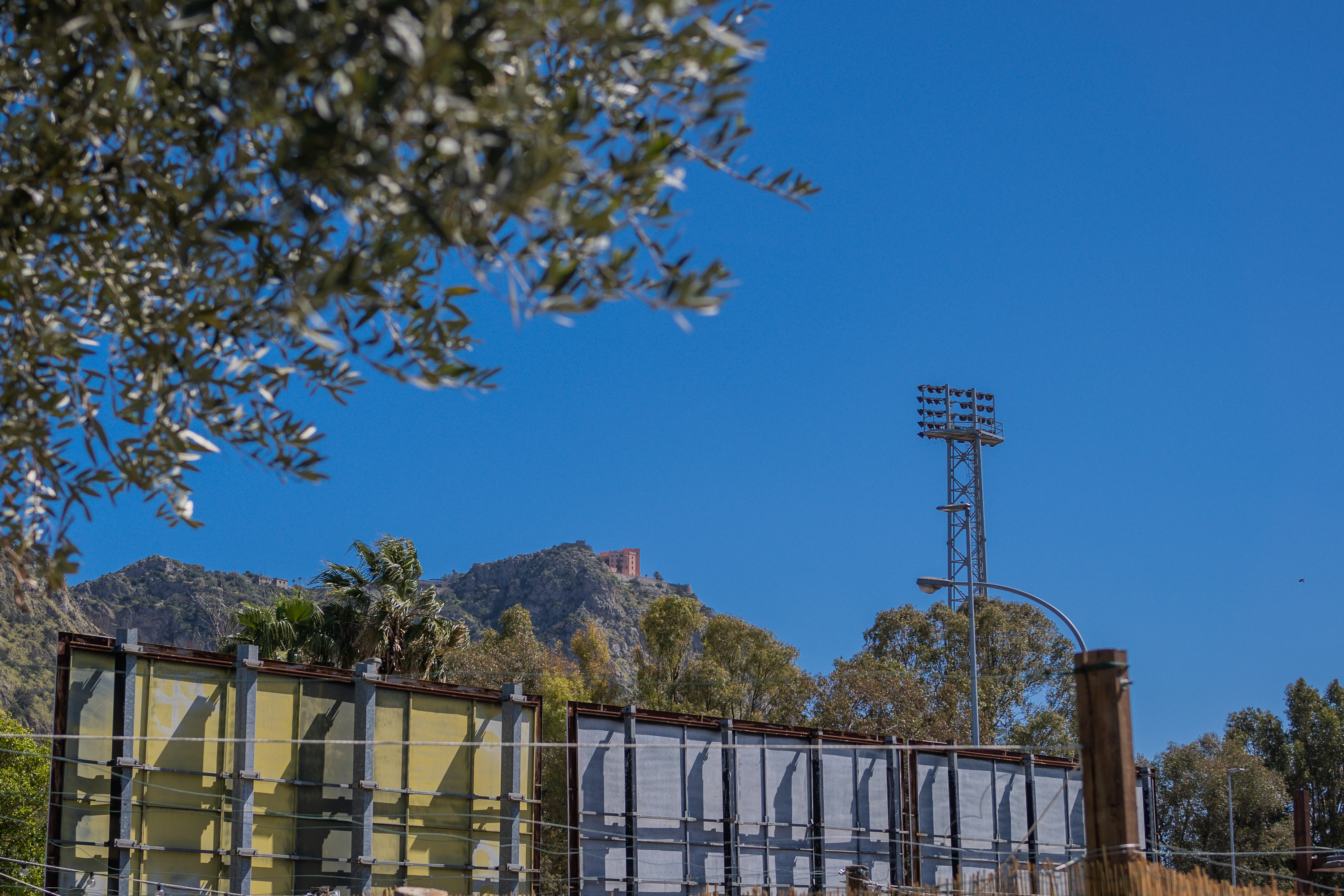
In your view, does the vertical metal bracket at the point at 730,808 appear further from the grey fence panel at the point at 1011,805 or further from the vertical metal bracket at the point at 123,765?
the vertical metal bracket at the point at 123,765

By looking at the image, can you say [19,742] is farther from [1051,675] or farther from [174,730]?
[1051,675]

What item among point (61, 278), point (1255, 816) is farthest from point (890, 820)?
point (1255, 816)

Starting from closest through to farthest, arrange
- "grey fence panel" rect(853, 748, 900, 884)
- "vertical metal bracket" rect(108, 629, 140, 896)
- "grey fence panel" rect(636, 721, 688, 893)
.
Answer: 1. "vertical metal bracket" rect(108, 629, 140, 896)
2. "grey fence panel" rect(636, 721, 688, 893)
3. "grey fence panel" rect(853, 748, 900, 884)

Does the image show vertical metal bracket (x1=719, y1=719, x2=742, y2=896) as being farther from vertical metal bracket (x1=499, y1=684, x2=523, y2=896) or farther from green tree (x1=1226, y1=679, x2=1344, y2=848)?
green tree (x1=1226, y1=679, x2=1344, y2=848)

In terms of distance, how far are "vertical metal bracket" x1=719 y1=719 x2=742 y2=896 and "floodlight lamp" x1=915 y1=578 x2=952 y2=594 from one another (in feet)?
23.2

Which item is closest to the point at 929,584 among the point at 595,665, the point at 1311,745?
the point at 595,665

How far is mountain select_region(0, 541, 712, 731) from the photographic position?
9638 centimetres

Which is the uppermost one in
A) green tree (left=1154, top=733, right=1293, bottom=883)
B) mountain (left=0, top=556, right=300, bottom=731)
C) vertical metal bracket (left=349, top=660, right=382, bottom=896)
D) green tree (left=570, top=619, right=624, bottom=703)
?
mountain (left=0, top=556, right=300, bottom=731)

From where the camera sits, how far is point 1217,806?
5353cm

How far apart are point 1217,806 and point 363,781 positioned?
4602 cm

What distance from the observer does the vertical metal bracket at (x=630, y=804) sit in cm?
2062

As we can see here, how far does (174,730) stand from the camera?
55.9ft

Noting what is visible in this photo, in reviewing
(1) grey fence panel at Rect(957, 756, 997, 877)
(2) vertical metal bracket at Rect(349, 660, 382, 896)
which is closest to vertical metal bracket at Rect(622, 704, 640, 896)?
(2) vertical metal bracket at Rect(349, 660, 382, 896)

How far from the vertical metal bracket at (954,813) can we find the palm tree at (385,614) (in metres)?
14.2
